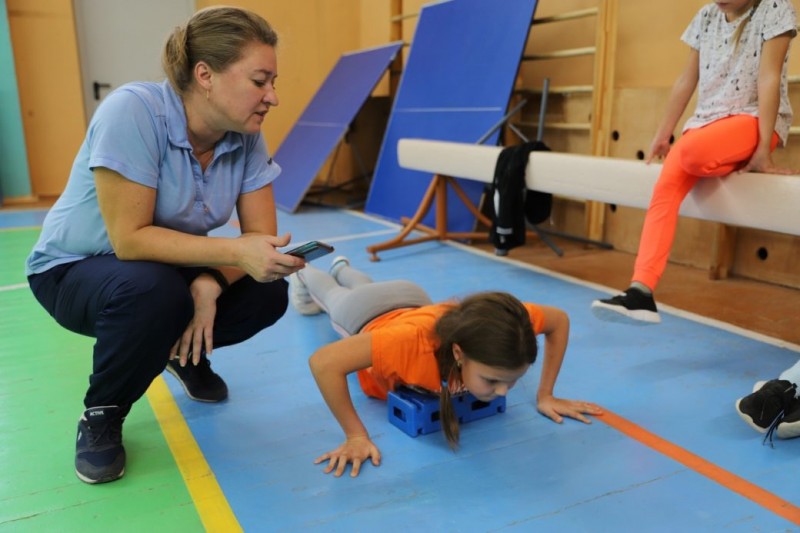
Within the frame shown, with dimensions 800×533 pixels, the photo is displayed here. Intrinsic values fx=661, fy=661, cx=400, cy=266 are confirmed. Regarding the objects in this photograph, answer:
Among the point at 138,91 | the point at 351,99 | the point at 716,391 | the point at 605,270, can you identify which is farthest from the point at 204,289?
the point at 351,99

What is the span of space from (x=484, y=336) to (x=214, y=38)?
84 cm

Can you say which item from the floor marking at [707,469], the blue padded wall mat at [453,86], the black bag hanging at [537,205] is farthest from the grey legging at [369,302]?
the blue padded wall mat at [453,86]

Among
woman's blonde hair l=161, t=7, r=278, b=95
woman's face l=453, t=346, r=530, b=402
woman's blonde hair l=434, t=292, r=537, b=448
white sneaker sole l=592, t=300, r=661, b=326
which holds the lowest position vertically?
white sneaker sole l=592, t=300, r=661, b=326

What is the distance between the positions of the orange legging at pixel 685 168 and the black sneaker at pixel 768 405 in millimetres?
458

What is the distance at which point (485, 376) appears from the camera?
142 centimetres

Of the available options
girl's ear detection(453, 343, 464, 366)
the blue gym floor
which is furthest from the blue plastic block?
girl's ear detection(453, 343, 464, 366)

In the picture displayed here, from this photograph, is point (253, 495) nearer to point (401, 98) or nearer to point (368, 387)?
point (368, 387)

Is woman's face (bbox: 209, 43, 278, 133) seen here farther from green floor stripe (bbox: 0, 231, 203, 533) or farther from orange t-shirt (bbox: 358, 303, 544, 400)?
green floor stripe (bbox: 0, 231, 203, 533)

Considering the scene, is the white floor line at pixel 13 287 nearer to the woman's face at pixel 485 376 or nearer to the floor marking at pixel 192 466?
the floor marking at pixel 192 466

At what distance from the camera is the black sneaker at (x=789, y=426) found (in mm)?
1635

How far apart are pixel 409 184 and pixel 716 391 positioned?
3081 mm

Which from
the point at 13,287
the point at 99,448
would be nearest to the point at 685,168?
the point at 99,448

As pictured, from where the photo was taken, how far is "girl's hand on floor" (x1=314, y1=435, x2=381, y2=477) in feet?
5.01

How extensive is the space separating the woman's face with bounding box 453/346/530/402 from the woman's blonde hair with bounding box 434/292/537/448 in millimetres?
14
